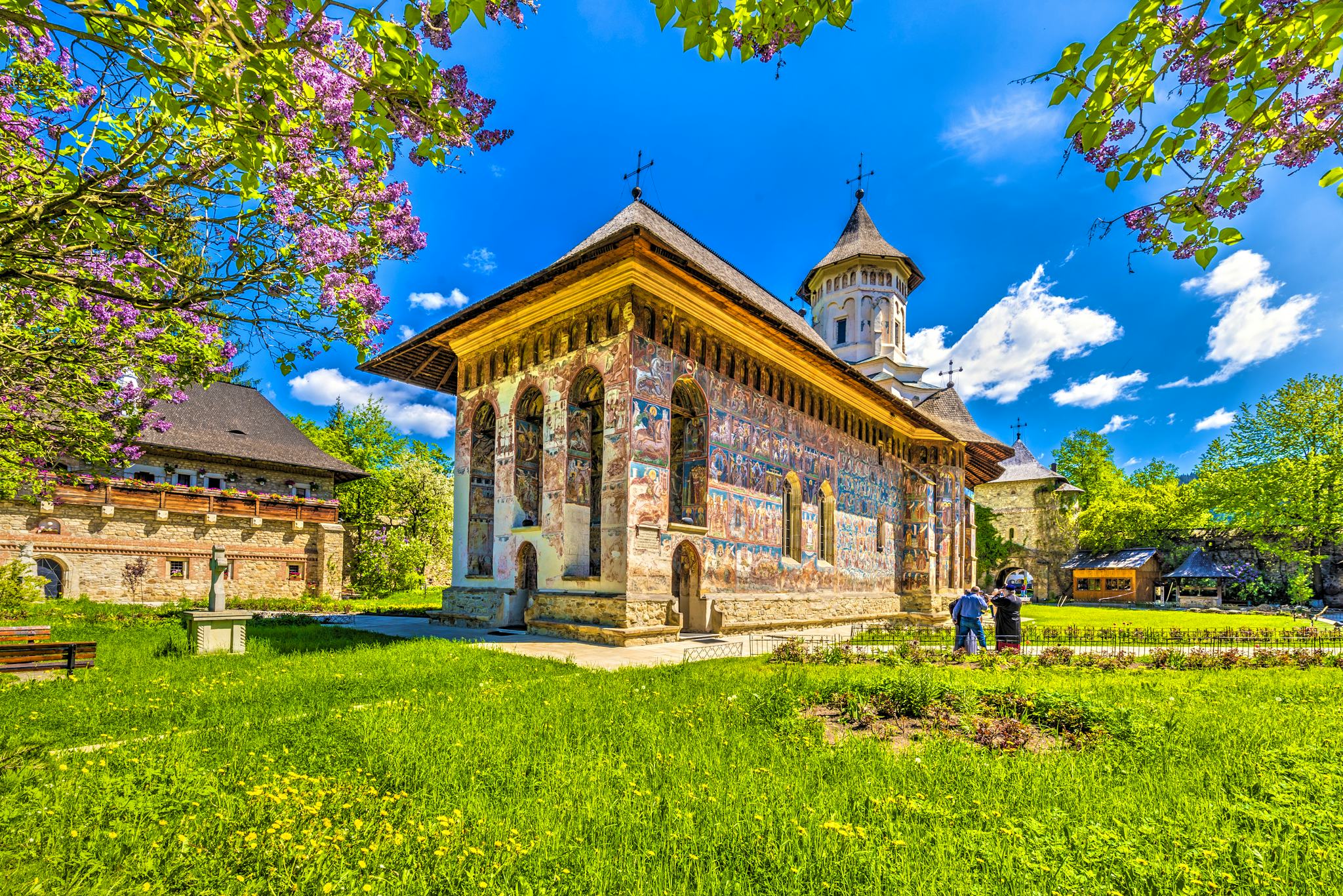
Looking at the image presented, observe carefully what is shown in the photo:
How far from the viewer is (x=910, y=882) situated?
8.94 ft

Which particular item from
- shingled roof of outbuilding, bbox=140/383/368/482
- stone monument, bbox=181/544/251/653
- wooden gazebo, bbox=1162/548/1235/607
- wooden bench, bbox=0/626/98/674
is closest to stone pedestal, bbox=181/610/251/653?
stone monument, bbox=181/544/251/653

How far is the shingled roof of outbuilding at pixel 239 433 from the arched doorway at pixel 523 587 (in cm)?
1532

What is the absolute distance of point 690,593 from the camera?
14.6 meters

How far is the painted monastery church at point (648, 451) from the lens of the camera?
42.3 ft

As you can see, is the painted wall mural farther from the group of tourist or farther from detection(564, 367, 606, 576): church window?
the group of tourist

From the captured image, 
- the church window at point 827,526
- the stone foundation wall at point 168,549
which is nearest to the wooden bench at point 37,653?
the stone foundation wall at point 168,549

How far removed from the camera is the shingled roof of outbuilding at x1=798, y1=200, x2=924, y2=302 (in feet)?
108

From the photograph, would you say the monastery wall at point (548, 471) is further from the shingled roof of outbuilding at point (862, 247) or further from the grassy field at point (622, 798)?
the shingled roof of outbuilding at point (862, 247)

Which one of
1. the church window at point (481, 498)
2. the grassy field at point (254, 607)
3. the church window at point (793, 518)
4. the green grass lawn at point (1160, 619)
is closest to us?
the grassy field at point (254, 607)

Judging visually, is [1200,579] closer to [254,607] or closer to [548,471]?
[548,471]

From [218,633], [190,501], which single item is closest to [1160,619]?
[218,633]

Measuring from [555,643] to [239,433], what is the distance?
68.8ft

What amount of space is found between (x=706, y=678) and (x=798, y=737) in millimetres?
2809

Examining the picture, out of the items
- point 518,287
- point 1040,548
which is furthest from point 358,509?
point 1040,548
